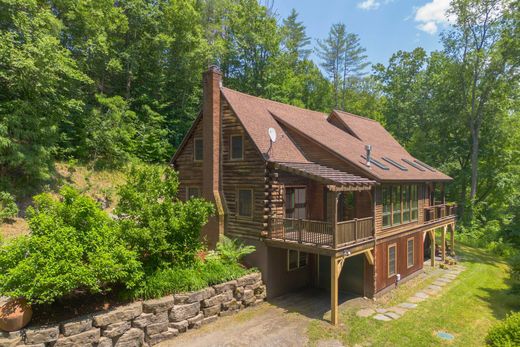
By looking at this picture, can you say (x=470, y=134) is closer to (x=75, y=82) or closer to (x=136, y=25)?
(x=136, y=25)

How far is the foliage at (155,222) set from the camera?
10562 mm

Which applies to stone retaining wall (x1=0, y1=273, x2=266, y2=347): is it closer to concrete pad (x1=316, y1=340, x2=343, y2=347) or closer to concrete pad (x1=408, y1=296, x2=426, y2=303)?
concrete pad (x1=316, y1=340, x2=343, y2=347)

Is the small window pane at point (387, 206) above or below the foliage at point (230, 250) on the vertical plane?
above

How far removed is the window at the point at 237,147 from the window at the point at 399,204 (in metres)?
6.99

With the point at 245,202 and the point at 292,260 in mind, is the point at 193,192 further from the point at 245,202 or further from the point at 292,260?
the point at 292,260

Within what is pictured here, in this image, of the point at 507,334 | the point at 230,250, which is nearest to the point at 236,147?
the point at 230,250

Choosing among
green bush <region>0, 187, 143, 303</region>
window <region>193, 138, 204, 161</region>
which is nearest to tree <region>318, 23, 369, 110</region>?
window <region>193, 138, 204, 161</region>

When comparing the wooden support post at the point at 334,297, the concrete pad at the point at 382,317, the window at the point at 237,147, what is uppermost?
the window at the point at 237,147

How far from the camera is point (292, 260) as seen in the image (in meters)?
14.6

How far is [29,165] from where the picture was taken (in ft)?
57.1

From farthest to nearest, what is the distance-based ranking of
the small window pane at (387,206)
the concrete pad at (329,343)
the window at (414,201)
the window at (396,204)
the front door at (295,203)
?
1. the window at (414,201)
2. the window at (396,204)
3. the small window pane at (387,206)
4. the front door at (295,203)
5. the concrete pad at (329,343)

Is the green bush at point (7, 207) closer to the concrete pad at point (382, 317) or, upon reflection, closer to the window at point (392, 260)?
the concrete pad at point (382, 317)

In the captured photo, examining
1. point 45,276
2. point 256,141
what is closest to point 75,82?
point 256,141

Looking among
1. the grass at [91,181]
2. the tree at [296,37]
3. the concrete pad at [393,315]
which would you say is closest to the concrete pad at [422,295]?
the concrete pad at [393,315]
